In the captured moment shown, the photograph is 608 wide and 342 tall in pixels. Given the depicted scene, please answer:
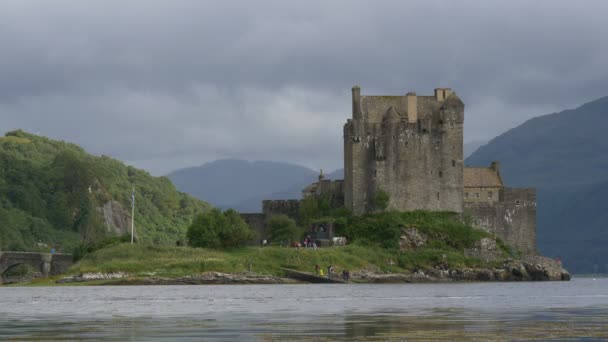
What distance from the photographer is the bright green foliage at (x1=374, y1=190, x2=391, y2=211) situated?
117 metres

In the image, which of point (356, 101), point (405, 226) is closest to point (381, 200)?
point (405, 226)

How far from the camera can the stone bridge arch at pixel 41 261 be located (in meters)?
118

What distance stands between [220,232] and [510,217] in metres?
26.2

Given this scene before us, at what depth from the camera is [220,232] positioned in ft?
369

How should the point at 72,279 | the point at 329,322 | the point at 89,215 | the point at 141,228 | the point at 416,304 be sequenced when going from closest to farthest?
the point at 329,322 < the point at 416,304 < the point at 72,279 < the point at 89,215 < the point at 141,228

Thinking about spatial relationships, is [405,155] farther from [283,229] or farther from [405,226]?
[283,229]

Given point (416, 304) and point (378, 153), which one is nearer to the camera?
point (416, 304)

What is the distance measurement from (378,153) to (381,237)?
25.9 feet

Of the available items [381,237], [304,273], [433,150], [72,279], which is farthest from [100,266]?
[433,150]

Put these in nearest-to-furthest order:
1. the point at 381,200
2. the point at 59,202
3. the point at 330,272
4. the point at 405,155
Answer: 1. the point at 330,272
2. the point at 381,200
3. the point at 405,155
4. the point at 59,202

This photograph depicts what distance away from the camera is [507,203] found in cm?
11956

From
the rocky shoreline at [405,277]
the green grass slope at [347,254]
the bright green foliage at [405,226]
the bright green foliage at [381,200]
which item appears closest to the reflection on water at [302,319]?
the rocky shoreline at [405,277]

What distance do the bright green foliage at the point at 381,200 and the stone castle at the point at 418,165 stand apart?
249mm

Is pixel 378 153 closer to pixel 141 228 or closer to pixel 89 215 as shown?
pixel 89 215
